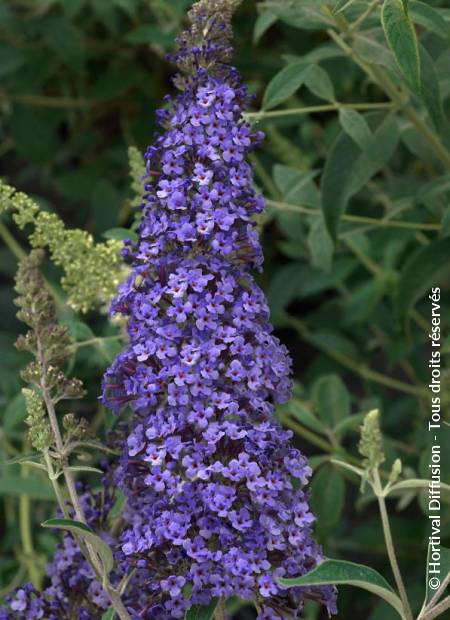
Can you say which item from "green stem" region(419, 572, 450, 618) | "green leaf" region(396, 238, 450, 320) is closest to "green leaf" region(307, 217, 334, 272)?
"green leaf" region(396, 238, 450, 320)

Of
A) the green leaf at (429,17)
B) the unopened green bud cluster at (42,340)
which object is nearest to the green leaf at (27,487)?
the unopened green bud cluster at (42,340)

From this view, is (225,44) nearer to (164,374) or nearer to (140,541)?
(164,374)

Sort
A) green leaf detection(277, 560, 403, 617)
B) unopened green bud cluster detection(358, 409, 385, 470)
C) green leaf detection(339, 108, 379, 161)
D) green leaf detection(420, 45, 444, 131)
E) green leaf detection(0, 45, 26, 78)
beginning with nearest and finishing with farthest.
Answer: green leaf detection(277, 560, 403, 617) < unopened green bud cluster detection(358, 409, 385, 470) < green leaf detection(420, 45, 444, 131) < green leaf detection(339, 108, 379, 161) < green leaf detection(0, 45, 26, 78)

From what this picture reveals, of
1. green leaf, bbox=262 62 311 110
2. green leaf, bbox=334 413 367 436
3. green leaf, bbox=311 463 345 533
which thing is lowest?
green leaf, bbox=311 463 345 533

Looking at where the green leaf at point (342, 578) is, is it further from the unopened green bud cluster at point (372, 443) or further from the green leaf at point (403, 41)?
the green leaf at point (403, 41)

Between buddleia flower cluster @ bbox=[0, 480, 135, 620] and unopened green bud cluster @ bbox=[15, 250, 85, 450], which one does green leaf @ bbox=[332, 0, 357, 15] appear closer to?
unopened green bud cluster @ bbox=[15, 250, 85, 450]

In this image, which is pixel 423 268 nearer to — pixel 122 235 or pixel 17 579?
pixel 122 235
